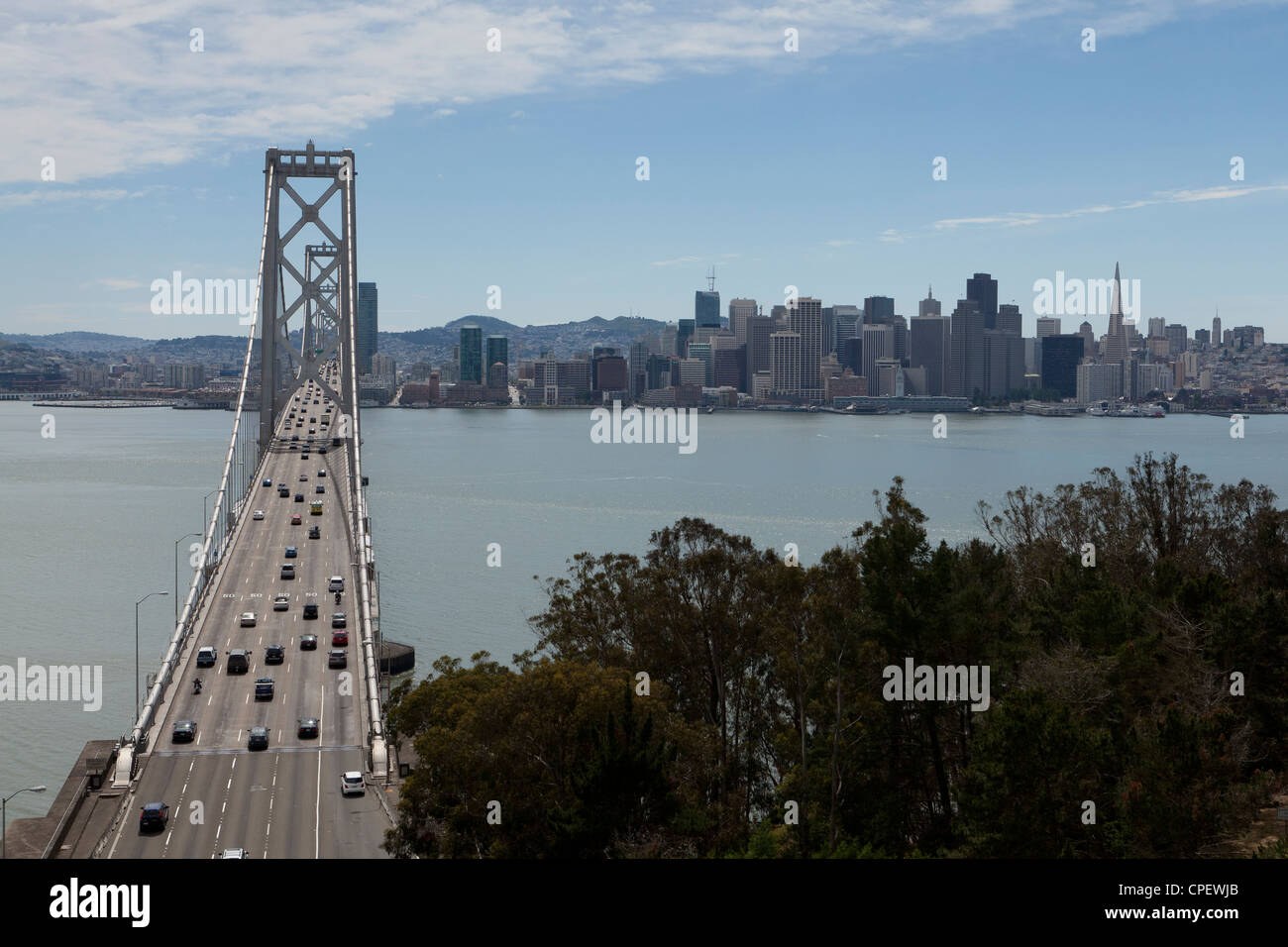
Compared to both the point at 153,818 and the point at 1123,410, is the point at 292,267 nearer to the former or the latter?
the point at 153,818

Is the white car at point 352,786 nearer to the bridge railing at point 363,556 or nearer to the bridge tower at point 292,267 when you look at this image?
the bridge railing at point 363,556

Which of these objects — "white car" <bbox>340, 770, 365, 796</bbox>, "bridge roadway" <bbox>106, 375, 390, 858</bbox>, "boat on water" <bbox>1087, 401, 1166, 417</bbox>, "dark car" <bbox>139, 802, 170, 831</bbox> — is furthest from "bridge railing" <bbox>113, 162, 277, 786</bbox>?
"boat on water" <bbox>1087, 401, 1166, 417</bbox>

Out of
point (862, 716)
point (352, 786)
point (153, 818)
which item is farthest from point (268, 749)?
point (862, 716)

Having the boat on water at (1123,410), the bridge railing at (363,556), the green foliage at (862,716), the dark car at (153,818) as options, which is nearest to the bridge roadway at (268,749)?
the dark car at (153,818)

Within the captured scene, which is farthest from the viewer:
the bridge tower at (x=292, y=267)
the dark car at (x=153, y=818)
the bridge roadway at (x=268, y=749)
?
the bridge tower at (x=292, y=267)

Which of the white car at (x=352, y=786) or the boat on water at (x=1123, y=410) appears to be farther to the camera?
the boat on water at (x=1123, y=410)
